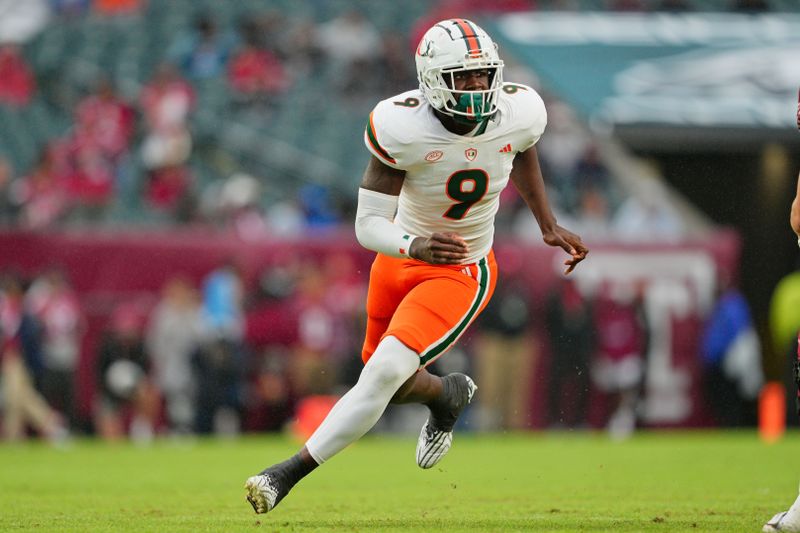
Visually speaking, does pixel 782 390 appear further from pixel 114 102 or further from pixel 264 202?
pixel 114 102

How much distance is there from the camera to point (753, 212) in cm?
1662

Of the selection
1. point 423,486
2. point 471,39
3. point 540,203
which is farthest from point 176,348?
point 471,39

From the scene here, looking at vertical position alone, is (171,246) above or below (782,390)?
→ above

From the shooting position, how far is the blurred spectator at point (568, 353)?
49.2ft

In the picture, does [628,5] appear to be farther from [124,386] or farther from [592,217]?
[124,386]

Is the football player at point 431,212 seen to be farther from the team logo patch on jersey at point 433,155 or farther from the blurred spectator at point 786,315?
the blurred spectator at point 786,315

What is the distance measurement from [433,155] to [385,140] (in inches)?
9.3

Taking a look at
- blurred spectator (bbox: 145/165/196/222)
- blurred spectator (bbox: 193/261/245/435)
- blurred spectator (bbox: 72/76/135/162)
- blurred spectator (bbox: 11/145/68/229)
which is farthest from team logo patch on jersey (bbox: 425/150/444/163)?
blurred spectator (bbox: 72/76/135/162)

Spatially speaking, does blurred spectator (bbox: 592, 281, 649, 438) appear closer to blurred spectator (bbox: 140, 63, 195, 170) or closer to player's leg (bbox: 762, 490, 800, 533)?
blurred spectator (bbox: 140, 63, 195, 170)

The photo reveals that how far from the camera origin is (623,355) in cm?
1516

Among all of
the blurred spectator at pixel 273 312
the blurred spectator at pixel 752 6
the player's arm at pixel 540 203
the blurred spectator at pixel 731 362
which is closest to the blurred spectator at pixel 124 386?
the blurred spectator at pixel 273 312

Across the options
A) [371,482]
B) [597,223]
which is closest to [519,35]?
[597,223]

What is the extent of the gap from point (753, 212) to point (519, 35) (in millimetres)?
3511

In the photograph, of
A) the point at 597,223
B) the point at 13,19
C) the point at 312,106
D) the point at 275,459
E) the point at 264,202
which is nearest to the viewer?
the point at 275,459
